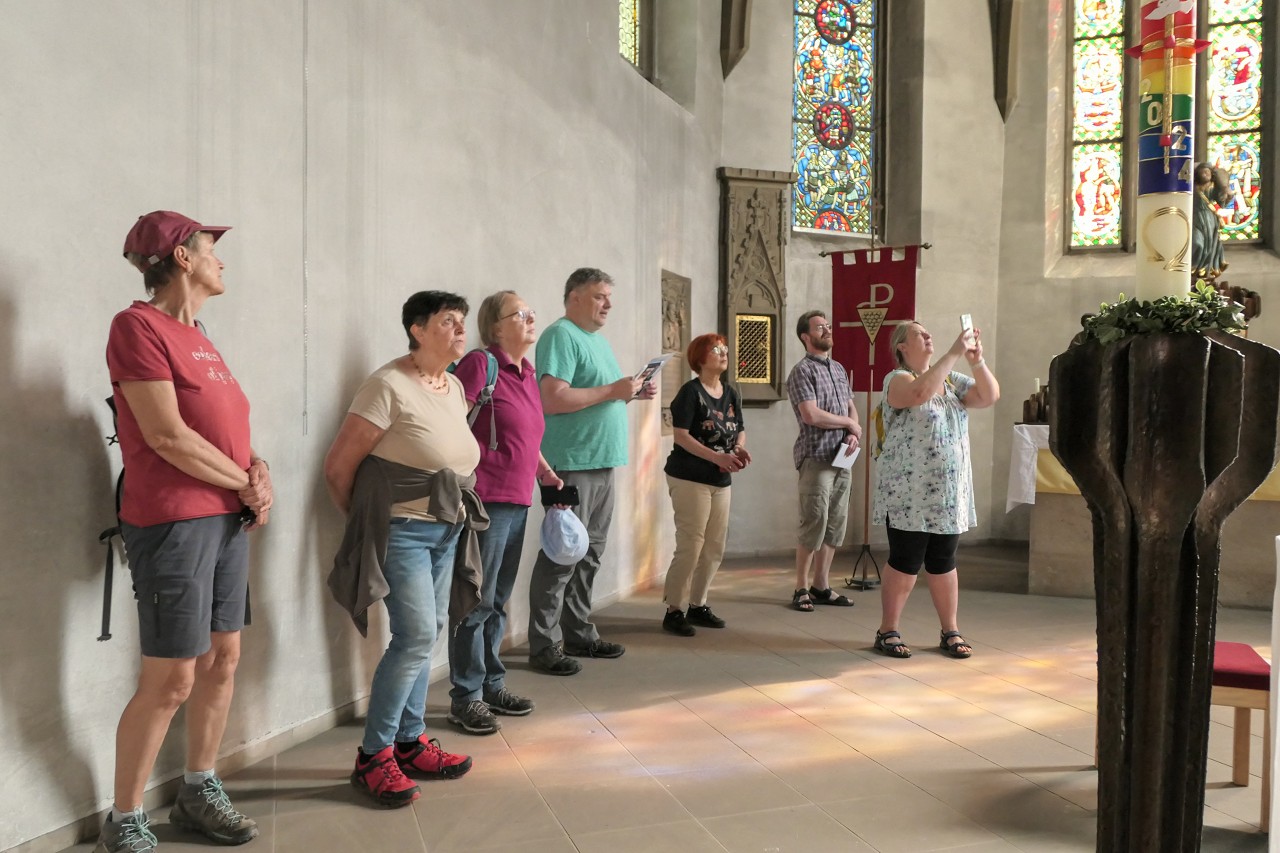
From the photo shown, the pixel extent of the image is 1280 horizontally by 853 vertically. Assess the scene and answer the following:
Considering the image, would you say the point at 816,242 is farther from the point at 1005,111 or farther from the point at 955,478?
the point at 955,478

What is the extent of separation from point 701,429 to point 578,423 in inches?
36.2

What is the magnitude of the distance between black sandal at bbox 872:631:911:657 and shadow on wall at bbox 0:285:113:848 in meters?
3.40

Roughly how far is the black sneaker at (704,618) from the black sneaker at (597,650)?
80 cm

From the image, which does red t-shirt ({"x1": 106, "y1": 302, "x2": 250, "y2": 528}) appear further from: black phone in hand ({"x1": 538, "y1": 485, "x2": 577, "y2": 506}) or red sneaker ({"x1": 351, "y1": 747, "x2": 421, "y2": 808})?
black phone in hand ({"x1": 538, "y1": 485, "x2": 577, "y2": 506})

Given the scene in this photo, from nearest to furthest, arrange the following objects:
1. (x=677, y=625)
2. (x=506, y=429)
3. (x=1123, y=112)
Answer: (x=506, y=429)
(x=677, y=625)
(x=1123, y=112)

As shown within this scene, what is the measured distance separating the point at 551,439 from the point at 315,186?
5.02 ft

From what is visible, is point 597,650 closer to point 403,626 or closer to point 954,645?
point 954,645

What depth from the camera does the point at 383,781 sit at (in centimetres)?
310

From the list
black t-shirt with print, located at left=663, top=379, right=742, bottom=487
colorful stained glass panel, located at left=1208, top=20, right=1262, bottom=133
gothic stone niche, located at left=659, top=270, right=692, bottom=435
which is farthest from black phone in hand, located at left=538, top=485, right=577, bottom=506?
colorful stained glass panel, located at left=1208, top=20, right=1262, bottom=133

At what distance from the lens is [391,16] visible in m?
4.08

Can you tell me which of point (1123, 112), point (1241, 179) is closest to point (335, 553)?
point (1123, 112)

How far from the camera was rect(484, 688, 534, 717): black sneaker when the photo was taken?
3.99m

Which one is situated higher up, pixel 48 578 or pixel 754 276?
pixel 754 276

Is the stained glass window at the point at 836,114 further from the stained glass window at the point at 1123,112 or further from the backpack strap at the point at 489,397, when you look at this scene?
the backpack strap at the point at 489,397
